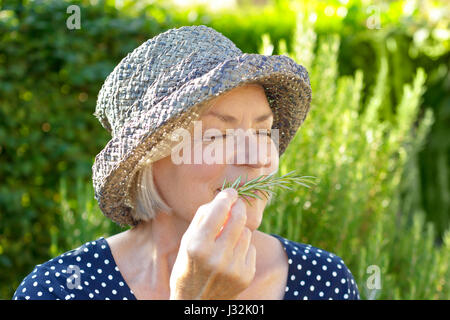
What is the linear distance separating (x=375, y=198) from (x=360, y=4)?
6.31 feet

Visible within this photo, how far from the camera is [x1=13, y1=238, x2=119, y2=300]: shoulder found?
1.67 meters

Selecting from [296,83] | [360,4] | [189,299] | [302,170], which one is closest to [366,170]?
[302,170]

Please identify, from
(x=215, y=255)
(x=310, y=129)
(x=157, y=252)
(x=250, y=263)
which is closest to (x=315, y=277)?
(x=157, y=252)

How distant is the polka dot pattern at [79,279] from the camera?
5.49 ft

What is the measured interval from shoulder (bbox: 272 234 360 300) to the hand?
1.88 ft

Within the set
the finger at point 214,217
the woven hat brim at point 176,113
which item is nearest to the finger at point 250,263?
the finger at point 214,217

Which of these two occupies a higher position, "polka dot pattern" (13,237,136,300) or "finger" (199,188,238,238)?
"finger" (199,188,238,238)

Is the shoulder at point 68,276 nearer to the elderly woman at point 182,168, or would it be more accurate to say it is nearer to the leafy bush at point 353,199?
the elderly woman at point 182,168

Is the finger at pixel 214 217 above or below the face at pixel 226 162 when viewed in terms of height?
below

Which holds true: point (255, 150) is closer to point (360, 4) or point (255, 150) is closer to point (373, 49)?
point (360, 4)

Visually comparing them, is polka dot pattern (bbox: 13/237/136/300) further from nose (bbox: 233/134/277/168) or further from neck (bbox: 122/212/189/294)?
nose (bbox: 233/134/277/168)

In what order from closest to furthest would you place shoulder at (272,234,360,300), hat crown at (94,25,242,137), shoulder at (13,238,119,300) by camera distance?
1. hat crown at (94,25,242,137)
2. shoulder at (13,238,119,300)
3. shoulder at (272,234,360,300)

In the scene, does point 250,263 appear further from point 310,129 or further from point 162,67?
point 310,129

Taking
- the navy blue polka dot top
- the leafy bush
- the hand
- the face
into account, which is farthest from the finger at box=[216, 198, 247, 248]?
the leafy bush
